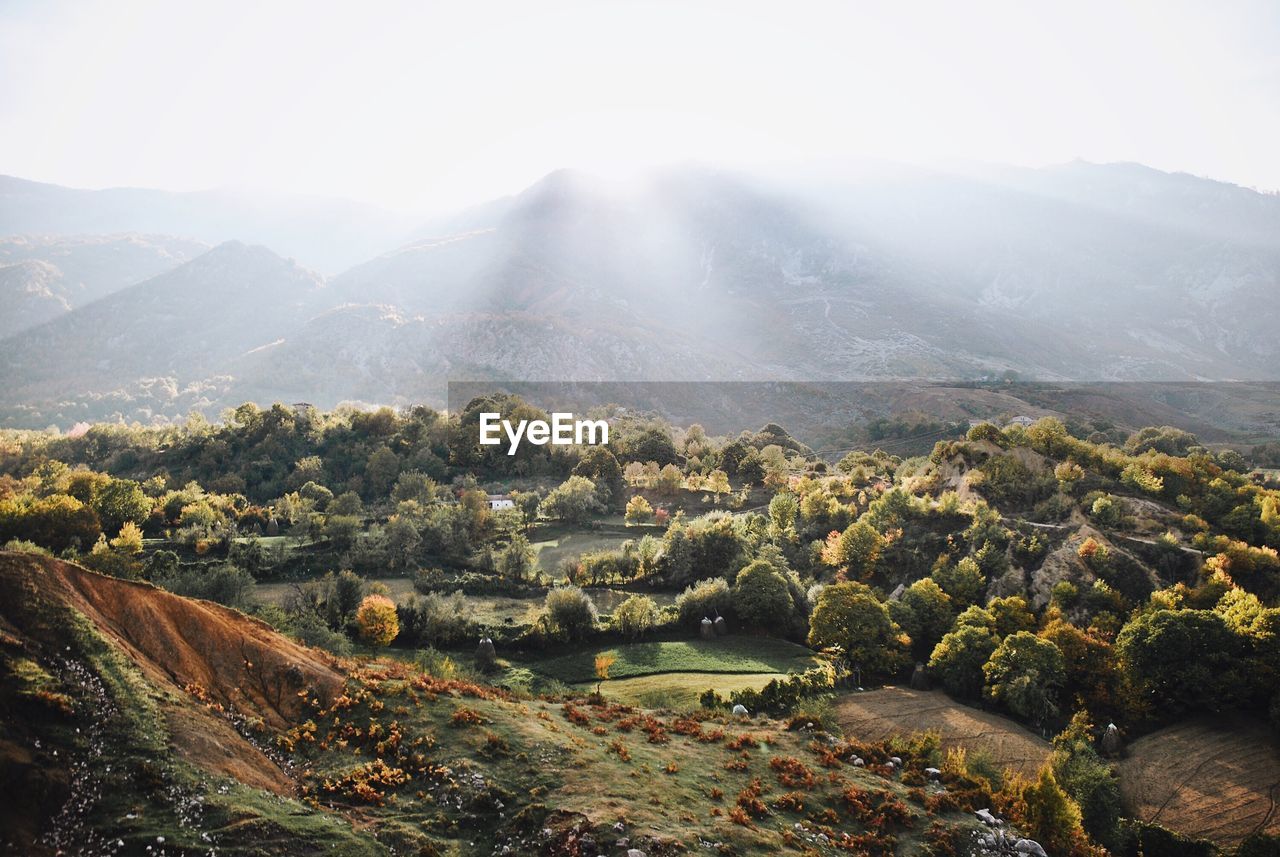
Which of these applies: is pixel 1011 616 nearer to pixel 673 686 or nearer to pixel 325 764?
pixel 673 686

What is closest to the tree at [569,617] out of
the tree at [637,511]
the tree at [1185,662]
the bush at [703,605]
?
the bush at [703,605]

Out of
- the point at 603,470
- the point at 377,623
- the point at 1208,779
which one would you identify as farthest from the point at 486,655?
the point at 603,470

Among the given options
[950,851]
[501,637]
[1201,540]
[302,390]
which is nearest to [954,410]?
[1201,540]

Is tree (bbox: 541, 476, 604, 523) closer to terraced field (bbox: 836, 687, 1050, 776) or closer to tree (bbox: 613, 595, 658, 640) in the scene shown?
tree (bbox: 613, 595, 658, 640)

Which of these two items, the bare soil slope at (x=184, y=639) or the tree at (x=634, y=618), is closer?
the bare soil slope at (x=184, y=639)

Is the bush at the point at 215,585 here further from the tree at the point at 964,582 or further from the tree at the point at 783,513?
the tree at the point at 964,582

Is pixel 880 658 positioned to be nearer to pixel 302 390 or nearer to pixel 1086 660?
pixel 1086 660
